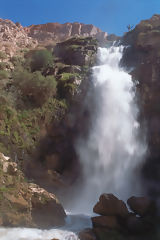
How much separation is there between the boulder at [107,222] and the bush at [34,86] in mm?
9490

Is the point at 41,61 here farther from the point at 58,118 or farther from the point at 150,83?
the point at 150,83

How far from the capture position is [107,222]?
10.2m

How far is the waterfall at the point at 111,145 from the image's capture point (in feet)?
49.5

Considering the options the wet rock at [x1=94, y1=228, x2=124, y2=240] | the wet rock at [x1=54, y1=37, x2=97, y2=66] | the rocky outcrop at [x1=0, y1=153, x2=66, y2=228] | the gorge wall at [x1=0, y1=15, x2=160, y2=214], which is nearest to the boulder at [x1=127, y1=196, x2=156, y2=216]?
the wet rock at [x1=94, y1=228, x2=124, y2=240]

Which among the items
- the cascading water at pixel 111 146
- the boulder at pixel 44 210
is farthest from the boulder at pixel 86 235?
the cascading water at pixel 111 146

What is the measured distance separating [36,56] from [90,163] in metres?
15.5

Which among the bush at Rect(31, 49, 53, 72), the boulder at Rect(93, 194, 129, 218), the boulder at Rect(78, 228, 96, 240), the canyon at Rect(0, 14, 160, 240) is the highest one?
the bush at Rect(31, 49, 53, 72)

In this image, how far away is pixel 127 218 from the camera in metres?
10.6

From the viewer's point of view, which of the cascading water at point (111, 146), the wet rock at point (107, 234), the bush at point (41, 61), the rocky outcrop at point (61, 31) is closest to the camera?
the wet rock at point (107, 234)

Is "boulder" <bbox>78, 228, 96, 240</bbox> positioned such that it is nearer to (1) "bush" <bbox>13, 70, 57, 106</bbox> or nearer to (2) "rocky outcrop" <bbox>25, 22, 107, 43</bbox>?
(1) "bush" <bbox>13, 70, 57, 106</bbox>

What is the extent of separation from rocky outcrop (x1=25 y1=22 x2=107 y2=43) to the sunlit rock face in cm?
2687

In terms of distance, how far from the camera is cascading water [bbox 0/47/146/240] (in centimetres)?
1506

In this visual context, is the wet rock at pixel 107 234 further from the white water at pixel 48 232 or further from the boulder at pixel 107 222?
the white water at pixel 48 232

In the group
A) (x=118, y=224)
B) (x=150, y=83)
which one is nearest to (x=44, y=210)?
(x=118, y=224)
